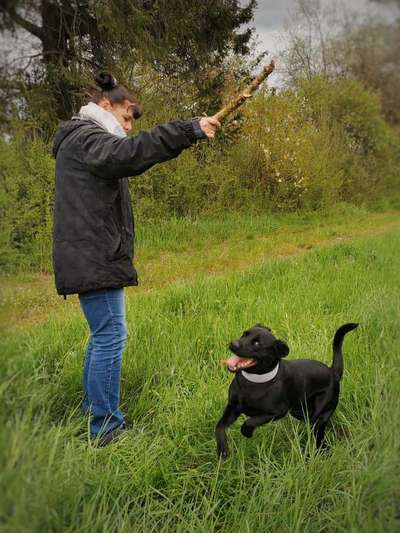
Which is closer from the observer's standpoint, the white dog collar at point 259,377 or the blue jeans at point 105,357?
the white dog collar at point 259,377

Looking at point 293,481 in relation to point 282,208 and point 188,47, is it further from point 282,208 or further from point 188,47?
point 282,208

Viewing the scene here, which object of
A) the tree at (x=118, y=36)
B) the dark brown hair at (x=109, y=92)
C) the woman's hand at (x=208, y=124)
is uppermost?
the tree at (x=118, y=36)

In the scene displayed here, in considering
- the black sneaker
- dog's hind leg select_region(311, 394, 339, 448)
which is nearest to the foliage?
the black sneaker

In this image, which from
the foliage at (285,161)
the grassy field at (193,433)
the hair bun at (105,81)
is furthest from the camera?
the foliage at (285,161)

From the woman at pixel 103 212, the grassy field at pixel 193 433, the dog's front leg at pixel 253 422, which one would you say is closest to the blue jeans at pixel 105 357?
the woman at pixel 103 212

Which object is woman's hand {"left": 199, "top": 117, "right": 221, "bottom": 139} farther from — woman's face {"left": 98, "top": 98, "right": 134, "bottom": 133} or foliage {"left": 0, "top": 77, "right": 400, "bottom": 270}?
foliage {"left": 0, "top": 77, "right": 400, "bottom": 270}

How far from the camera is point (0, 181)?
1521 millimetres

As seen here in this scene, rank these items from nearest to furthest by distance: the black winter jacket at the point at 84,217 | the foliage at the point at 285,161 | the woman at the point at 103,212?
the woman at the point at 103,212 < the black winter jacket at the point at 84,217 < the foliage at the point at 285,161

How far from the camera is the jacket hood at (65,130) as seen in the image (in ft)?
7.80

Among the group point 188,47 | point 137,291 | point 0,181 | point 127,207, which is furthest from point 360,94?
point 0,181

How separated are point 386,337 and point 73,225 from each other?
84.2 inches

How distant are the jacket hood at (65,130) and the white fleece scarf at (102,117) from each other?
49mm

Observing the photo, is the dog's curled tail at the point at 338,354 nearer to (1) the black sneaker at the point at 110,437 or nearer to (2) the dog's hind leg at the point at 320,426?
(2) the dog's hind leg at the point at 320,426

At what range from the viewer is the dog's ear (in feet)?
7.36
